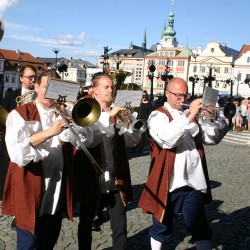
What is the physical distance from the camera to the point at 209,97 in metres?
3.63

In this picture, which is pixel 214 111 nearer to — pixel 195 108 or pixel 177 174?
pixel 195 108

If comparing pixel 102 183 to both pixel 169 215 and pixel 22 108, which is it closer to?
pixel 169 215

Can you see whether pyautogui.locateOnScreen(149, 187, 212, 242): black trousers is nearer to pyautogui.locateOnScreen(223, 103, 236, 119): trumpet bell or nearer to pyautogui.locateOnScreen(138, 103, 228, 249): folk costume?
pyautogui.locateOnScreen(138, 103, 228, 249): folk costume

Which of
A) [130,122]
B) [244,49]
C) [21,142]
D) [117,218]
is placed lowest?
[117,218]

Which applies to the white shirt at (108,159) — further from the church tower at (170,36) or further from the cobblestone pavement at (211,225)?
the church tower at (170,36)

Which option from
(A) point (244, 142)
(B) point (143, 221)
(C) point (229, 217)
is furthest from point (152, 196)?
(A) point (244, 142)

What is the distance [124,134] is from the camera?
375 centimetres

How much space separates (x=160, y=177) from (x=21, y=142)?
1.35 m

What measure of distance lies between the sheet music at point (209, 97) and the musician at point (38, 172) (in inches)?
42.5

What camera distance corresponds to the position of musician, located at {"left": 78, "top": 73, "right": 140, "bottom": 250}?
3652 millimetres

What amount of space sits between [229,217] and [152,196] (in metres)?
2.62

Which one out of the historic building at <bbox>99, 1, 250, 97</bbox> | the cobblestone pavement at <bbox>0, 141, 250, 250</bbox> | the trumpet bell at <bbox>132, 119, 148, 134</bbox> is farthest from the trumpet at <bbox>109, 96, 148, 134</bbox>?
the historic building at <bbox>99, 1, 250, 97</bbox>

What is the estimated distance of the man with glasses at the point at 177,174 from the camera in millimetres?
3553

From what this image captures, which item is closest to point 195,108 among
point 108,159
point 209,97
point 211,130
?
point 209,97
